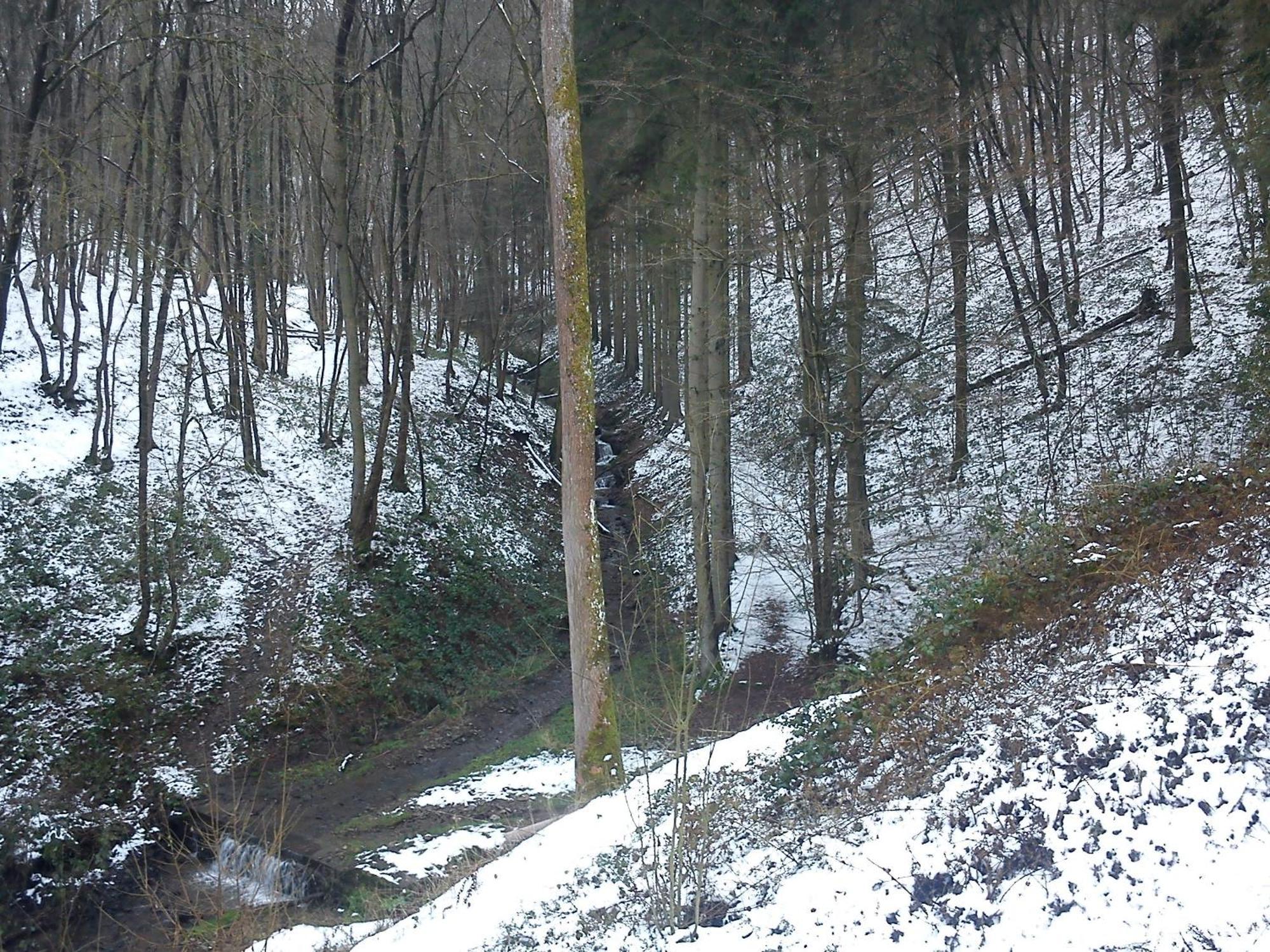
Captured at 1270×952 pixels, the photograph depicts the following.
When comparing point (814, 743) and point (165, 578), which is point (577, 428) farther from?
point (165, 578)

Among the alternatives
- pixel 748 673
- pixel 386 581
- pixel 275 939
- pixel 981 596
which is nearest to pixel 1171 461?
pixel 981 596

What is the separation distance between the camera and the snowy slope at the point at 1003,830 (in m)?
4.14

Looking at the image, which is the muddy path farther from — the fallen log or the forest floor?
the fallen log

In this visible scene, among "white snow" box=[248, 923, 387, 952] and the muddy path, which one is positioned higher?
the muddy path

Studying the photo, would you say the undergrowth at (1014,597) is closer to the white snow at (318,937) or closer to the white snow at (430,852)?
the white snow at (318,937)

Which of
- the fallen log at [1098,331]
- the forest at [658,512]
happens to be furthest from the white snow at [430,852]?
the fallen log at [1098,331]

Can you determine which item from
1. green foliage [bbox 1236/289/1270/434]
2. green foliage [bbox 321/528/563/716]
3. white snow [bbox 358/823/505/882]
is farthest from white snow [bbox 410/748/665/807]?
green foliage [bbox 1236/289/1270/434]

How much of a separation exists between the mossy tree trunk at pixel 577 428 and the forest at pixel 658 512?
46mm

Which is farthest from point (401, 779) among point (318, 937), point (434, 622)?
point (318, 937)

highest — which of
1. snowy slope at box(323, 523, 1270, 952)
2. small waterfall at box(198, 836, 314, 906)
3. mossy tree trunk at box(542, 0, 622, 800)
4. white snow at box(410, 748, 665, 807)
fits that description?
mossy tree trunk at box(542, 0, 622, 800)

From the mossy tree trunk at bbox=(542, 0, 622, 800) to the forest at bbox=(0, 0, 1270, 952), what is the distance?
46 millimetres

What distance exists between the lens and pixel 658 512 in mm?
14250

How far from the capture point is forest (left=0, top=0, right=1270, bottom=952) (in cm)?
545

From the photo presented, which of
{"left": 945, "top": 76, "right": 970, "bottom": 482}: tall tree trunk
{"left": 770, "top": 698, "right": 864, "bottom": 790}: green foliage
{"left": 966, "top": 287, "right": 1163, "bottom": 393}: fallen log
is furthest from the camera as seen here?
{"left": 966, "top": 287, "right": 1163, "bottom": 393}: fallen log
